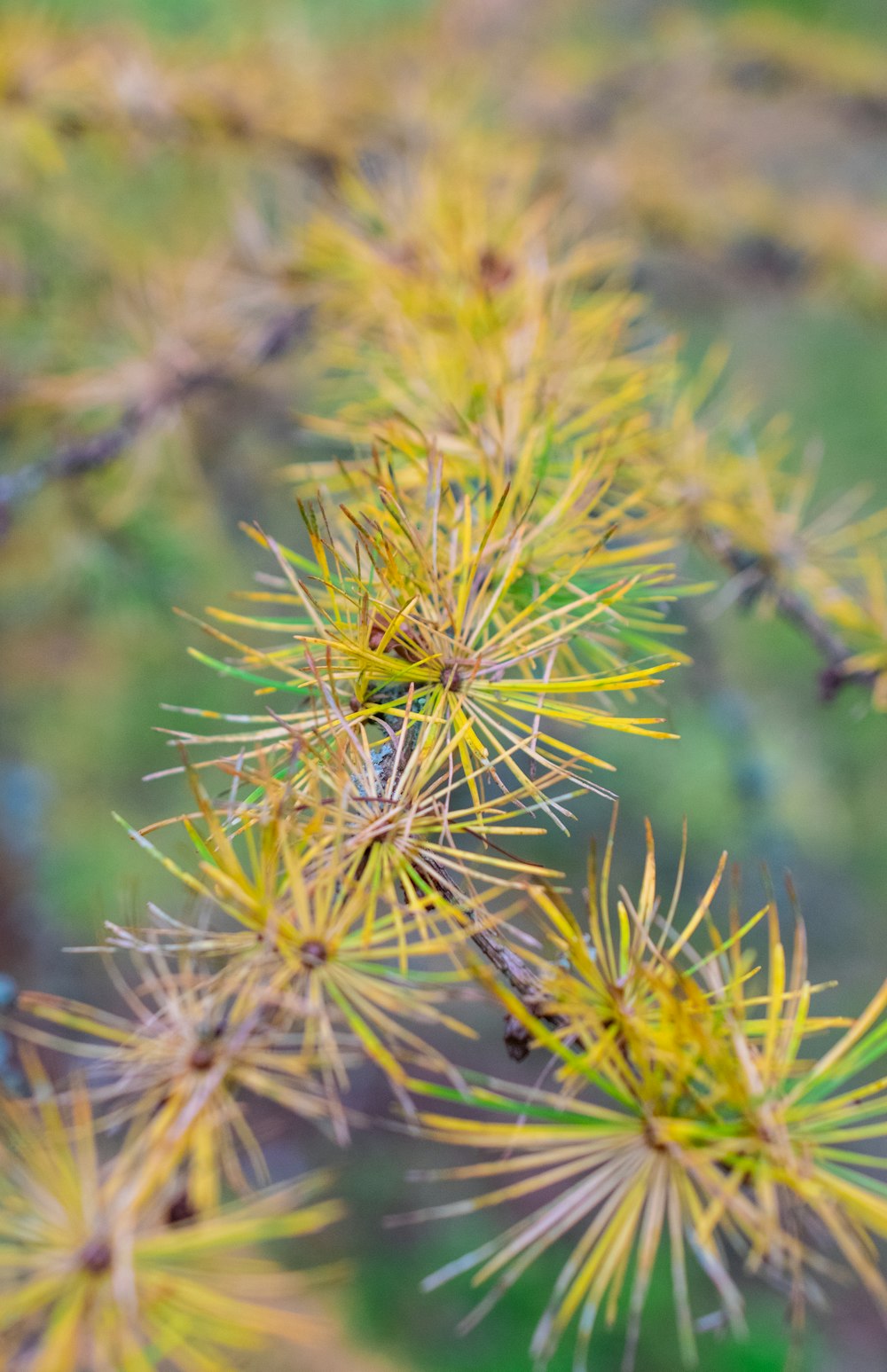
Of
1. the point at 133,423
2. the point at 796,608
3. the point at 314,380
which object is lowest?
the point at 796,608

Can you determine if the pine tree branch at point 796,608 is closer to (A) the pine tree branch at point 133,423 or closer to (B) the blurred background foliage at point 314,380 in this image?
(B) the blurred background foliage at point 314,380

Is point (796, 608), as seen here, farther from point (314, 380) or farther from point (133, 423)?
point (314, 380)

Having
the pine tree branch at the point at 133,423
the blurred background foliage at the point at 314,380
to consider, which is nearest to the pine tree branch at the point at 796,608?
the blurred background foliage at the point at 314,380

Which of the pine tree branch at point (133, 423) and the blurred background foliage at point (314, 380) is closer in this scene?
the pine tree branch at point (133, 423)

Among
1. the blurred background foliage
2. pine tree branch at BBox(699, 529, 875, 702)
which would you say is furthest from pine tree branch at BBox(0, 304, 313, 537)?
pine tree branch at BBox(699, 529, 875, 702)

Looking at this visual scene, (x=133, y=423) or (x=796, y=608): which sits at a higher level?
(x=133, y=423)

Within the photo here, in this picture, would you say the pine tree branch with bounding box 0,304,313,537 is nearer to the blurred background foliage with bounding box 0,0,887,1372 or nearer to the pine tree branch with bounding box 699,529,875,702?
the blurred background foliage with bounding box 0,0,887,1372

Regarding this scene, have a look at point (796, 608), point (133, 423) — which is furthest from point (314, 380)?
point (796, 608)

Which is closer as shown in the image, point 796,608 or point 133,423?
point 796,608

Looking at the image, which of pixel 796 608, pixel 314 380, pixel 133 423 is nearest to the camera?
pixel 796 608

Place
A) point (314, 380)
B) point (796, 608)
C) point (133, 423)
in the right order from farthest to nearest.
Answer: point (314, 380)
point (133, 423)
point (796, 608)
